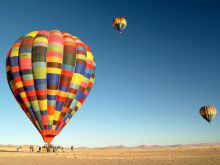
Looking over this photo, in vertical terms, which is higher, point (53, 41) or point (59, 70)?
point (53, 41)

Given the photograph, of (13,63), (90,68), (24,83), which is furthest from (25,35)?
(90,68)

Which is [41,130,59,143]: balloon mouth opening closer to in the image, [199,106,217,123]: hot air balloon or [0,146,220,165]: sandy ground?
[0,146,220,165]: sandy ground

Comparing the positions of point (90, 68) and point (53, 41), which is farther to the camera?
point (90, 68)

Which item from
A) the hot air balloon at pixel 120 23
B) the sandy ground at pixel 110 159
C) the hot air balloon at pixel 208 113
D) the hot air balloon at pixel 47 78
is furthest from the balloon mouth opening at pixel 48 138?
the hot air balloon at pixel 208 113

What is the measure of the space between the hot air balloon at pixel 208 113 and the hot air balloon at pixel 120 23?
32.5m

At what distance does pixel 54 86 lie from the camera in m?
42.3

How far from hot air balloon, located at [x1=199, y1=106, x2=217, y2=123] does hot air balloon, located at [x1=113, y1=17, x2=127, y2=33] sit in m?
32.5

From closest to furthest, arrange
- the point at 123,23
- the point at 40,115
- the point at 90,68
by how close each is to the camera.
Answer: the point at 40,115 → the point at 90,68 → the point at 123,23

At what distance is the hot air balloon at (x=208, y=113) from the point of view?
249 ft

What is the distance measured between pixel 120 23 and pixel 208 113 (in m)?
33.8

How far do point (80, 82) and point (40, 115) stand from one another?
758 cm

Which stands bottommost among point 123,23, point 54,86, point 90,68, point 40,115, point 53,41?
point 40,115

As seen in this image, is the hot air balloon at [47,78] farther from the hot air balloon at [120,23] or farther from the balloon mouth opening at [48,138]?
the hot air balloon at [120,23]

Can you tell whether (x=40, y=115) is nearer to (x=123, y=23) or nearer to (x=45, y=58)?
(x=45, y=58)
